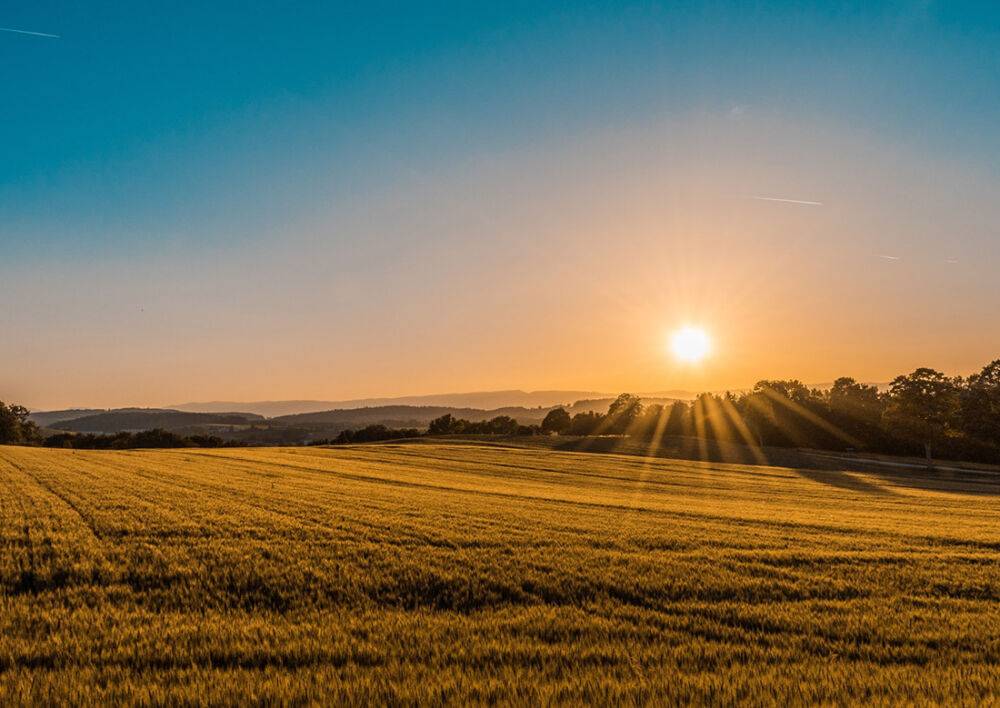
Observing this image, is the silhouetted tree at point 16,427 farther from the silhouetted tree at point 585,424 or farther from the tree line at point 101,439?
the silhouetted tree at point 585,424

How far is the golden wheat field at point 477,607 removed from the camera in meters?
6.20

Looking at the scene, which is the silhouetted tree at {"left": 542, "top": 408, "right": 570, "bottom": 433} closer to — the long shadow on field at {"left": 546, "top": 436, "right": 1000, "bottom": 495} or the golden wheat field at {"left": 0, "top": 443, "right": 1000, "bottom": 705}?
the long shadow on field at {"left": 546, "top": 436, "right": 1000, "bottom": 495}

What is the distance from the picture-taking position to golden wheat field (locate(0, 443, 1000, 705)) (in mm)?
6199

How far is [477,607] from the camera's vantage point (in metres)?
9.16

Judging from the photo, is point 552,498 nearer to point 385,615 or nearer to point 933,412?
point 385,615

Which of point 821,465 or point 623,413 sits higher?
point 623,413

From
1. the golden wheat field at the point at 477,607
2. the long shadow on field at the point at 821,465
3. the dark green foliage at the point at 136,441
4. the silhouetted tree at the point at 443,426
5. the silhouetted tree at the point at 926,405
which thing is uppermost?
the silhouetted tree at the point at 926,405

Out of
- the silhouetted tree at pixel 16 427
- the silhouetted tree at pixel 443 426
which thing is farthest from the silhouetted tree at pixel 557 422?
the silhouetted tree at pixel 16 427

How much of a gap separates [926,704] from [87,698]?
830cm

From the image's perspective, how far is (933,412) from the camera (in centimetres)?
6562

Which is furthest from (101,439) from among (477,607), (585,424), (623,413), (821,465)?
(477,607)

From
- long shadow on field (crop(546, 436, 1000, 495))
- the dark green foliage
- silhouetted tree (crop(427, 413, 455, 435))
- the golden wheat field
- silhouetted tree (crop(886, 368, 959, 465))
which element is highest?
silhouetted tree (crop(886, 368, 959, 465))

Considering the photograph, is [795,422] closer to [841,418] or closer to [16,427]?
[841,418]

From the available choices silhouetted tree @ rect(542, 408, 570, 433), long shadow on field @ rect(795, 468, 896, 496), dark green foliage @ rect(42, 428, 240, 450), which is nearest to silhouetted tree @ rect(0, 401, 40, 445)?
dark green foliage @ rect(42, 428, 240, 450)
